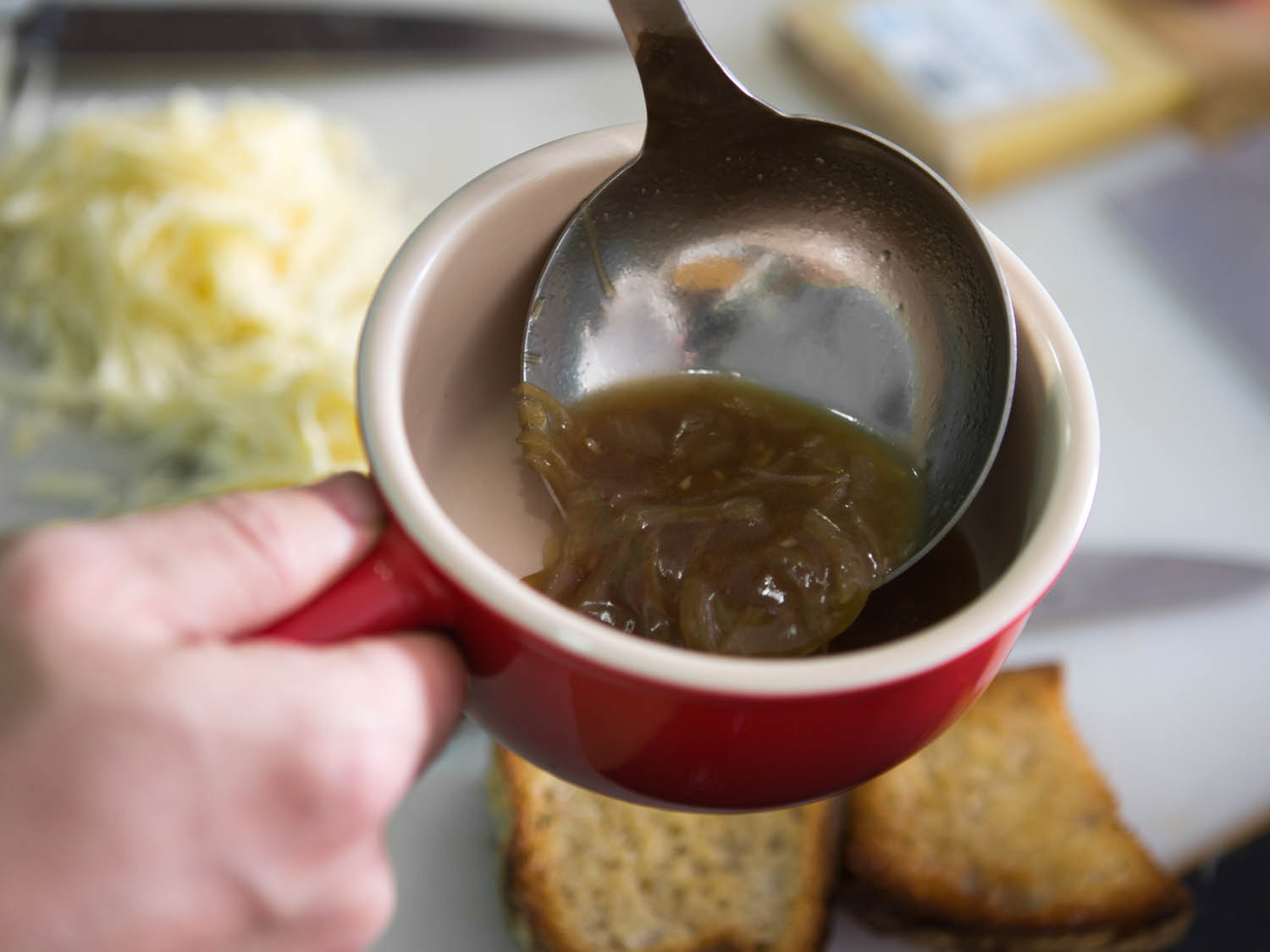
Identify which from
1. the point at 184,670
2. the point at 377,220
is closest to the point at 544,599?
the point at 184,670

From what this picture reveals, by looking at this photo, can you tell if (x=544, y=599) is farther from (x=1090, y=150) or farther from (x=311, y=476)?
(x=1090, y=150)

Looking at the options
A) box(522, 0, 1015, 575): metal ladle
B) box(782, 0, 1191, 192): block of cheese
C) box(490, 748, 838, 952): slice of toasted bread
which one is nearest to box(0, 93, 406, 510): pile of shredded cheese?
box(490, 748, 838, 952): slice of toasted bread

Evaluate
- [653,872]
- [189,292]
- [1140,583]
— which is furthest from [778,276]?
[189,292]

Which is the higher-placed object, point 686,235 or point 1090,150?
point 686,235

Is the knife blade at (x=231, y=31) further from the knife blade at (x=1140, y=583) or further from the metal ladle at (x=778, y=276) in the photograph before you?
the knife blade at (x=1140, y=583)

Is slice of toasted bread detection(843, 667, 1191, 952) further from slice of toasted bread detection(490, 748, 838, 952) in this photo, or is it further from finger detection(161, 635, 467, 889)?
finger detection(161, 635, 467, 889)

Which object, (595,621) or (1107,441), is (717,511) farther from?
(1107,441)
